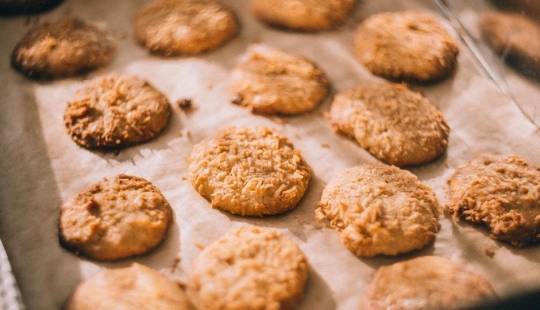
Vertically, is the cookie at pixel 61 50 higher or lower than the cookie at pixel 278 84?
lower

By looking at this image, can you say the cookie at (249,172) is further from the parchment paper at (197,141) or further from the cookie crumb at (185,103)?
the cookie crumb at (185,103)

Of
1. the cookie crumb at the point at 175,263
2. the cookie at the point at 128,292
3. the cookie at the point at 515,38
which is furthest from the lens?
the cookie at the point at 515,38

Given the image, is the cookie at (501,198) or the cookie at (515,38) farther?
the cookie at (515,38)

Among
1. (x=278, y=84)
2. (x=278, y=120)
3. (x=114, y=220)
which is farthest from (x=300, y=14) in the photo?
(x=114, y=220)

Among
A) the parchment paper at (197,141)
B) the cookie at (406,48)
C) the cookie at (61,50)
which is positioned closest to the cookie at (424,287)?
the parchment paper at (197,141)

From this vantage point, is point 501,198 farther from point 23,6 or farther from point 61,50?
point 23,6

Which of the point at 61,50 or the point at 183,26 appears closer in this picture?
the point at 61,50

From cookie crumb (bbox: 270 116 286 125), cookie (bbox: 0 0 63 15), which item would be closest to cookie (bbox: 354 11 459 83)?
cookie crumb (bbox: 270 116 286 125)

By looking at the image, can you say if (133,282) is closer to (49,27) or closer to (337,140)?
(337,140)

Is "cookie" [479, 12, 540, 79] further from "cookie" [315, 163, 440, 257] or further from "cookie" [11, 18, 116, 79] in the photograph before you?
"cookie" [11, 18, 116, 79]
